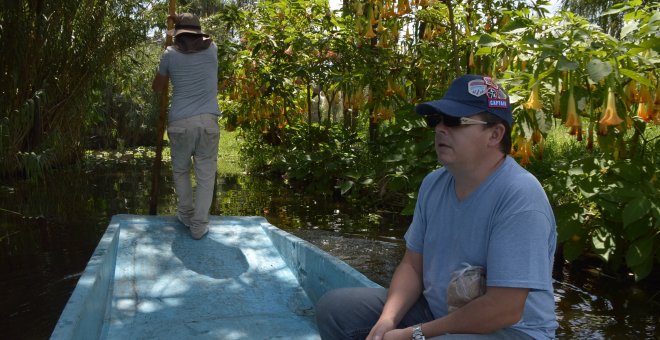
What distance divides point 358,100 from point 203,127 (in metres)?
3.33

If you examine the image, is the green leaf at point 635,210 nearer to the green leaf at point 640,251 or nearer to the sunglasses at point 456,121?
the green leaf at point 640,251

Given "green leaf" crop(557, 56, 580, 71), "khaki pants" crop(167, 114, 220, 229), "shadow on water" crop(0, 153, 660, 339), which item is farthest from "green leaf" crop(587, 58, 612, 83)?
"khaki pants" crop(167, 114, 220, 229)

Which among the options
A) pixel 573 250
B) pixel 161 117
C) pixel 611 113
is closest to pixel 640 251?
pixel 573 250

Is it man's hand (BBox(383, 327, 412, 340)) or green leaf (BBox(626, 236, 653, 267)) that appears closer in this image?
man's hand (BBox(383, 327, 412, 340))

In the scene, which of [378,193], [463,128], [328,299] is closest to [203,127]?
[328,299]

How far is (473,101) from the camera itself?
2.08 m

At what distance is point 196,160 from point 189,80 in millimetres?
642

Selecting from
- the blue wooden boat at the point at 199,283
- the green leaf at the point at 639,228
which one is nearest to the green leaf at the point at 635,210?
the green leaf at the point at 639,228

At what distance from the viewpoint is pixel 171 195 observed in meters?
11.6

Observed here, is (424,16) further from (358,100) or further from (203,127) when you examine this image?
(203,127)

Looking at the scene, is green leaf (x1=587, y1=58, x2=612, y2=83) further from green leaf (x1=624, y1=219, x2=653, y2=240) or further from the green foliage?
the green foliage

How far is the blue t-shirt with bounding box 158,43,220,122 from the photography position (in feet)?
16.1

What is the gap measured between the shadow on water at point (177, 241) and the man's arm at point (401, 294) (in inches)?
84.7

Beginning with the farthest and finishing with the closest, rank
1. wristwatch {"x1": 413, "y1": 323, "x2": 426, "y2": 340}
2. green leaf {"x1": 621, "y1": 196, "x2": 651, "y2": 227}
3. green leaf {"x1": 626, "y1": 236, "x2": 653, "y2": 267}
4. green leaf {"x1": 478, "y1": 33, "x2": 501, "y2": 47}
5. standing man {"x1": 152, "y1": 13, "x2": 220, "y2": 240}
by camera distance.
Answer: standing man {"x1": 152, "y1": 13, "x2": 220, "y2": 240} → green leaf {"x1": 626, "y1": 236, "x2": 653, "y2": 267} → green leaf {"x1": 621, "y1": 196, "x2": 651, "y2": 227} → green leaf {"x1": 478, "y1": 33, "x2": 501, "y2": 47} → wristwatch {"x1": 413, "y1": 323, "x2": 426, "y2": 340}
